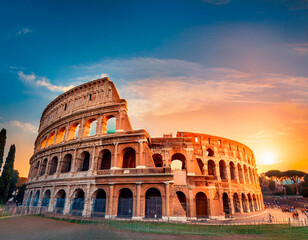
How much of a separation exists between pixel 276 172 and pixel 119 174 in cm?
6348

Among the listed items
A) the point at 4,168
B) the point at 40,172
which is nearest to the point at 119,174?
the point at 40,172

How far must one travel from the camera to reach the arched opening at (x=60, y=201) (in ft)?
63.6

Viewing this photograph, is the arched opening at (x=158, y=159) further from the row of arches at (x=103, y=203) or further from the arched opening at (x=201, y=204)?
the arched opening at (x=201, y=204)

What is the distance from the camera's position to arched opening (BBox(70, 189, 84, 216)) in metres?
18.4

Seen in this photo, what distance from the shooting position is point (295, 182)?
5725 cm

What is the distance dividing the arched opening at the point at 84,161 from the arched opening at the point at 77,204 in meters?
2.45

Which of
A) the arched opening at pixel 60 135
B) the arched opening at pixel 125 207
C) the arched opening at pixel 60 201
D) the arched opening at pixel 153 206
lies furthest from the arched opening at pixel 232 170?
the arched opening at pixel 60 135

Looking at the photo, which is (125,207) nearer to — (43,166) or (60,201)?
(60,201)

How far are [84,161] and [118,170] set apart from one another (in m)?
6.02

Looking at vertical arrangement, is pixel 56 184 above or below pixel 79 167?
below

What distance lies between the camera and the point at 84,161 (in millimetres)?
21781

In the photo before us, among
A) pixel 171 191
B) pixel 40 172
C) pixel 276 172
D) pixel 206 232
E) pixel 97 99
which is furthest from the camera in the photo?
pixel 276 172

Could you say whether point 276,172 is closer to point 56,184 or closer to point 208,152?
point 208,152

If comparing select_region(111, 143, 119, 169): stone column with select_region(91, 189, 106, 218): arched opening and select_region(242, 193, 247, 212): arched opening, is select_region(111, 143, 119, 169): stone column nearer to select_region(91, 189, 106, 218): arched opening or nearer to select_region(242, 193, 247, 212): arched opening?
select_region(91, 189, 106, 218): arched opening
